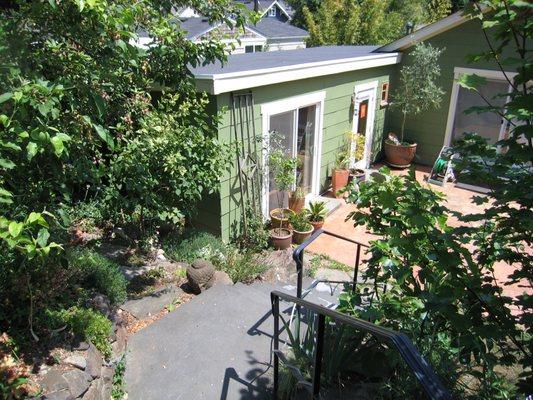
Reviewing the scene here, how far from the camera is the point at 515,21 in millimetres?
1607

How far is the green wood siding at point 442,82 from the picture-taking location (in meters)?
8.87

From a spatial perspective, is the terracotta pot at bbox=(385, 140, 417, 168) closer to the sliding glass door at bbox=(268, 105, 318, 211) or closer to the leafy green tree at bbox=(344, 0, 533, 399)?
the sliding glass door at bbox=(268, 105, 318, 211)

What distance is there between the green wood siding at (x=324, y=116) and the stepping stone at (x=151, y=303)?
1.51 metres

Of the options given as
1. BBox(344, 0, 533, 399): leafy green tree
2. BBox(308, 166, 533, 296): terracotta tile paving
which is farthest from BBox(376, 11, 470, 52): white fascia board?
BBox(344, 0, 533, 399): leafy green tree

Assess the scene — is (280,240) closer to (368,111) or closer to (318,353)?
(318,353)

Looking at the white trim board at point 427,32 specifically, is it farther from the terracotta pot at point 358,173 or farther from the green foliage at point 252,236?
the green foliage at point 252,236

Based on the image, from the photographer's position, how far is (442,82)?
9.61 m

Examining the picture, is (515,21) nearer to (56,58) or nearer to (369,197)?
(369,197)

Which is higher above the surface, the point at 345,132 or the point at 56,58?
the point at 56,58

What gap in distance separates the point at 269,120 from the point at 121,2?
11.3ft

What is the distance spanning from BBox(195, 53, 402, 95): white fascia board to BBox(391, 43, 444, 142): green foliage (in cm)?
74

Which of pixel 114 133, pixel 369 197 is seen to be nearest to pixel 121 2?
pixel 114 133

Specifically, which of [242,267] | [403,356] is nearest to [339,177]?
[242,267]

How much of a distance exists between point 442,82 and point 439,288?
8.88m
